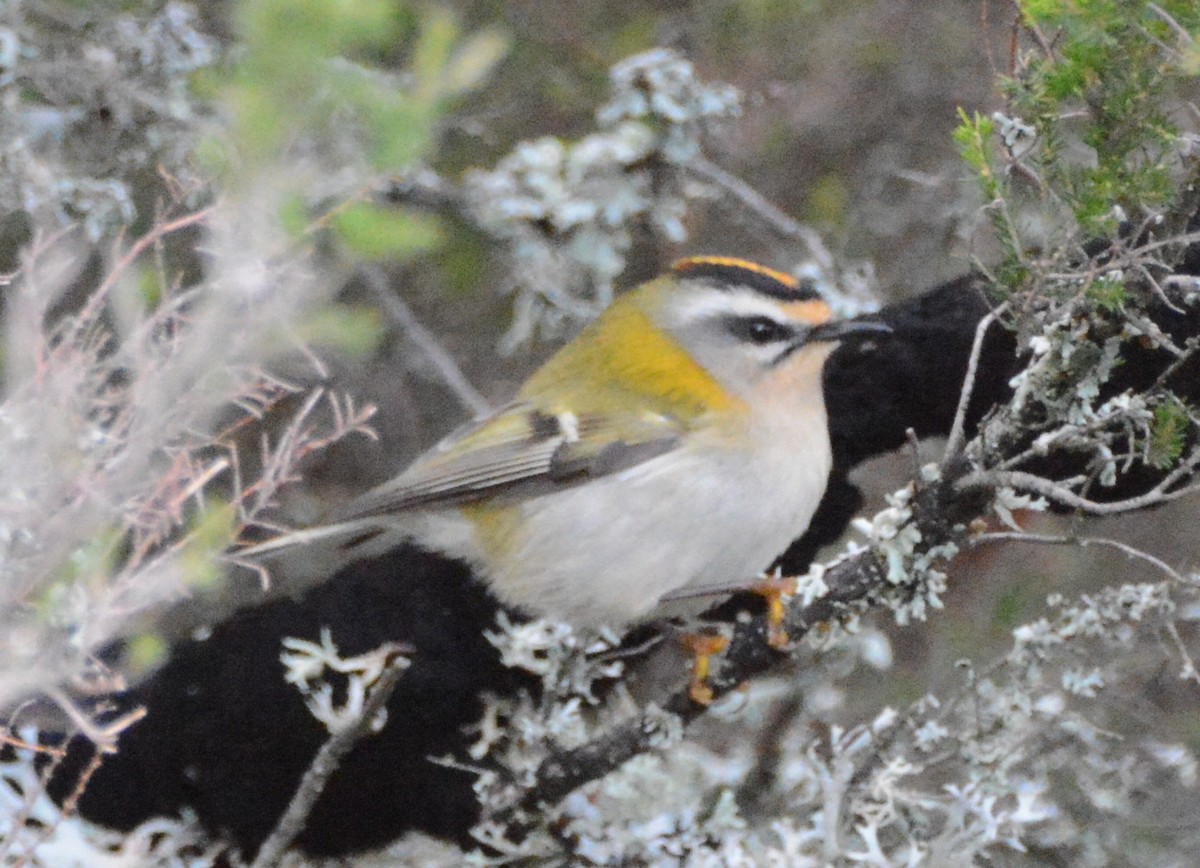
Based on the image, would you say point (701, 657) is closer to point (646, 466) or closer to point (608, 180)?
point (646, 466)

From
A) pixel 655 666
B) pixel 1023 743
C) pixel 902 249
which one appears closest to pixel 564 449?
pixel 655 666

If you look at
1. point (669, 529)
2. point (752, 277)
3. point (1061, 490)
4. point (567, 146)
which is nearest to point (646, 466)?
point (669, 529)

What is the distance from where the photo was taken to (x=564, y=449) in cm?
222

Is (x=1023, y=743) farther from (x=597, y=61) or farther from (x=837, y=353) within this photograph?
(x=597, y=61)

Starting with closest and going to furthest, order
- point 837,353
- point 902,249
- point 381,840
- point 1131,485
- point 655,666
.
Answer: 1. point 1131,485
2. point 381,840
3. point 837,353
4. point 655,666
5. point 902,249

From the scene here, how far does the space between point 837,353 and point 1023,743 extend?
0.71m

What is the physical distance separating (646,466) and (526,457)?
23cm

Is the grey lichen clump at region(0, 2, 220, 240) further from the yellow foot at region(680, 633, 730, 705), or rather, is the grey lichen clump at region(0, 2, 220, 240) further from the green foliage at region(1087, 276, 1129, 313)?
the green foliage at region(1087, 276, 1129, 313)

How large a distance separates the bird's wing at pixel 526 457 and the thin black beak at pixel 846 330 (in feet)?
0.87

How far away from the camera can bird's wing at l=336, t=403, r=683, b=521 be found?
214cm

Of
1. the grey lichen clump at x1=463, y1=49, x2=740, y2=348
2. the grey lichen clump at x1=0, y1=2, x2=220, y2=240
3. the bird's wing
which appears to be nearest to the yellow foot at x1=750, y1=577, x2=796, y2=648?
the bird's wing

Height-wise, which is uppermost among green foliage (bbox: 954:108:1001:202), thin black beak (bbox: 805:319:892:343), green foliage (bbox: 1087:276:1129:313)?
green foliage (bbox: 954:108:1001:202)

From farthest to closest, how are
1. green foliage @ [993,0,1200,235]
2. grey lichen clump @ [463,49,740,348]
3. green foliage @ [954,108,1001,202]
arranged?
grey lichen clump @ [463,49,740,348]
green foliage @ [954,108,1001,202]
green foliage @ [993,0,1200,235]

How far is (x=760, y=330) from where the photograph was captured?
2170mm
